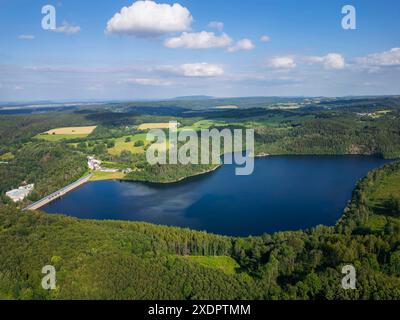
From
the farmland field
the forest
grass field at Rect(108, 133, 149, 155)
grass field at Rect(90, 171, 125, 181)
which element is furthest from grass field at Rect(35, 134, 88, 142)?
the forest

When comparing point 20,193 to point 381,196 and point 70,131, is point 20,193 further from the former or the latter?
point 70,131

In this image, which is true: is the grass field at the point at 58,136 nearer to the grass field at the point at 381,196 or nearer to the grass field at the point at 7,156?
the grass field at the point at 7,156

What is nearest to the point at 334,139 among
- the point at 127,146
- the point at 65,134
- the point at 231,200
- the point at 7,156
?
the point at 127,146

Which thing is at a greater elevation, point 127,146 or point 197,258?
point 127,146
